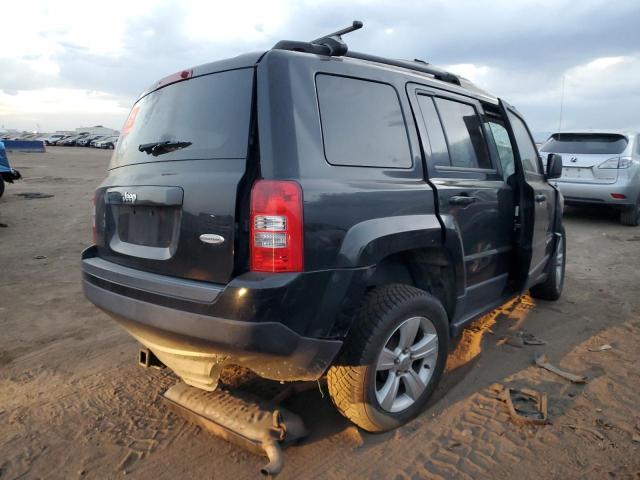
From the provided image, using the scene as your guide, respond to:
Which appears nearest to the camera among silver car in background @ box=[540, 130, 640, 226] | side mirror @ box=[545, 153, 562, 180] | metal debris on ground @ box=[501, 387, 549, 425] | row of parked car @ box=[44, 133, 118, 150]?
metal debris on ground @ box=[501, 387, 549, 425]

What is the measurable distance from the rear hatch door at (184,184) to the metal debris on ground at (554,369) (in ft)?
8.01

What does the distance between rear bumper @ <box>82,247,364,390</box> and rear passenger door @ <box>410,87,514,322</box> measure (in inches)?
40.5

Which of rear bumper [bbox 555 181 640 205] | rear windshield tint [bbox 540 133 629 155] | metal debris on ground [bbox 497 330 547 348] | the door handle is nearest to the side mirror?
metal debris on ground [bbox 497 330 547 348]

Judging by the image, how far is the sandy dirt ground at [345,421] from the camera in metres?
2.34

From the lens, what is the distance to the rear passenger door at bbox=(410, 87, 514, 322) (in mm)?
2861

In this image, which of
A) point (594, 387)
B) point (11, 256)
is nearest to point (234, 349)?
point (594, 387)

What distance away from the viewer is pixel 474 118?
3.46 m

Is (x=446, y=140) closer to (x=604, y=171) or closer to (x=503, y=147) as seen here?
(x=503, y=147)

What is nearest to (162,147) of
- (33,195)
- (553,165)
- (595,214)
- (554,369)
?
(554,369)

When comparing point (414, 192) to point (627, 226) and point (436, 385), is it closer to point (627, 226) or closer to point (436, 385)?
point (436, 385)

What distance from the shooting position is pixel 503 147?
3795mm

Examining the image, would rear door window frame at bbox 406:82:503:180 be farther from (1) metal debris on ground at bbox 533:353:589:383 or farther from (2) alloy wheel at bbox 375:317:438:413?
(1) metal debris on ground at bbox 533:353:589:383

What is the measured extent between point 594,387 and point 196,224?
269cm

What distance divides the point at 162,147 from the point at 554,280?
3952 millimetres
